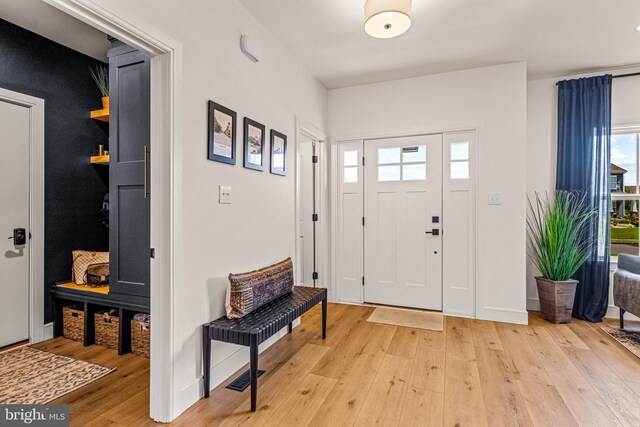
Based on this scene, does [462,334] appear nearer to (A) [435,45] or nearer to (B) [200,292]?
(B) [200,292]

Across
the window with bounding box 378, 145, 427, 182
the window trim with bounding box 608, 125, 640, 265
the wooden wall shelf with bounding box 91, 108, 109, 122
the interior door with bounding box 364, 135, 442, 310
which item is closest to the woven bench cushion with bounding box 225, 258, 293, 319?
the interior door with bounding box 364, 135, 442, 310

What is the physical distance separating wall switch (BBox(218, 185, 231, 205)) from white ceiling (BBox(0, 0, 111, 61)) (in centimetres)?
204

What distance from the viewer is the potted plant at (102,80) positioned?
3237 mm

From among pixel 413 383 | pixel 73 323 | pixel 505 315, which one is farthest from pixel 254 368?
pixel 505 315

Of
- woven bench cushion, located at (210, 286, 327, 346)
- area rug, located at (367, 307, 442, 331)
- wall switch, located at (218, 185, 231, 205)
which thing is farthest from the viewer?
area rug, located at (367, 307, 442, 331)

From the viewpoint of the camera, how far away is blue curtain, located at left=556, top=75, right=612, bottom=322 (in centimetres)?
365

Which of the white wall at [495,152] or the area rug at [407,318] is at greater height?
the white wall at [495,152]

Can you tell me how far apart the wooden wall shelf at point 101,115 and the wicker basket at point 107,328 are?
188 centimetres

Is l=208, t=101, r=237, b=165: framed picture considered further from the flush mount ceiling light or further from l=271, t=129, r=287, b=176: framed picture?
the flush mount ceiling light

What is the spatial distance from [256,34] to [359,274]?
2.92 metres

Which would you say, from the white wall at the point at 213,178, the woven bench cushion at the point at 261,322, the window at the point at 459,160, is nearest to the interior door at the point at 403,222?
the window at the point at 459,160

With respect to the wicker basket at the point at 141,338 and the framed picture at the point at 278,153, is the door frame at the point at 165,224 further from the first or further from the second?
the framed picture at the point at 278,153

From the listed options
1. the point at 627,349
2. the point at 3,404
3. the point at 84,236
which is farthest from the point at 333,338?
the point at 84,236

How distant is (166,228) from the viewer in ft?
6.30
